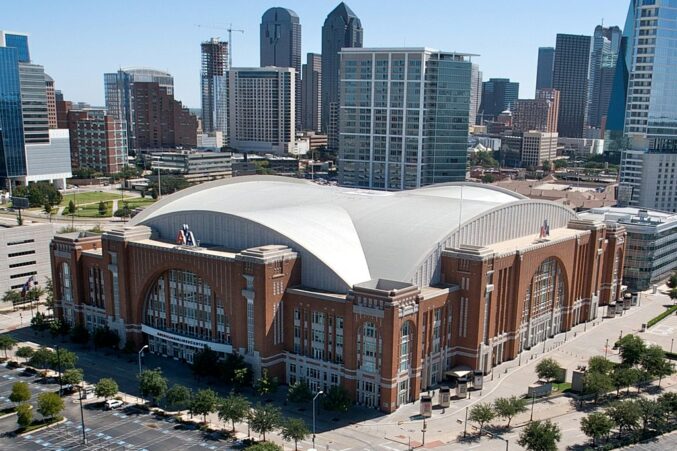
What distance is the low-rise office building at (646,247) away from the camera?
120875 mm

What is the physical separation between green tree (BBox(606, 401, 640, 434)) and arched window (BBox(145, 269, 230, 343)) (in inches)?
1637

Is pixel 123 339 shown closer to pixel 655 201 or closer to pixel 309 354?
pixel 309 354

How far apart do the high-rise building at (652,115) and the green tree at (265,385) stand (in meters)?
129

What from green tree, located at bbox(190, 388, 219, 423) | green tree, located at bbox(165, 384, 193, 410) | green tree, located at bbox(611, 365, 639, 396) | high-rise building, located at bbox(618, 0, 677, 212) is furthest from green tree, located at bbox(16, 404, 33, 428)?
high-rise building, located at bbox(618, 0, 677, 212)

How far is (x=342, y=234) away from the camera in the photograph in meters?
82.9

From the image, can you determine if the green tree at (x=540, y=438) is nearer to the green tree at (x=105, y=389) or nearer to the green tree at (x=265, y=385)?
the green tree at (x=265, y=385)

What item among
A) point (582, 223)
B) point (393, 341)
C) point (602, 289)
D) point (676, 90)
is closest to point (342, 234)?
point (393, 341)

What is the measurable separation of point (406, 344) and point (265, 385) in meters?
15.5

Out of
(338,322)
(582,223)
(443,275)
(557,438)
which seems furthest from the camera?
(582,223)

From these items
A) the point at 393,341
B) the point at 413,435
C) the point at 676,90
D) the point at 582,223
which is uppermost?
the point at 676,90

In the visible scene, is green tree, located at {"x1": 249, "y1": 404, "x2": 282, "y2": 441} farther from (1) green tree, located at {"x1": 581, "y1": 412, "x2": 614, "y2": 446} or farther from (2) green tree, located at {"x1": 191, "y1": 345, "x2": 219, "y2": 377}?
(1) green tree, located at {"x1": 581, "y1": 412, "x2": 614, "y2": 446}

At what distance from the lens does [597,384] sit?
234 ft

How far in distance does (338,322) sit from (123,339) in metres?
31.7

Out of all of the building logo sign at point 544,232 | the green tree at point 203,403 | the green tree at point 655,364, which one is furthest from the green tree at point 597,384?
the green tree at point 203,403
